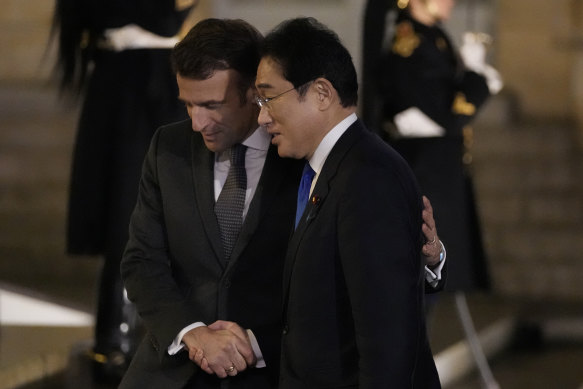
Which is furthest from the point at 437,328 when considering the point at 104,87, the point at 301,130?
the point at 301,130

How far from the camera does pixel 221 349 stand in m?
2.71

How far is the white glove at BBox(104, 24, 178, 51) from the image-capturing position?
4.48 metres

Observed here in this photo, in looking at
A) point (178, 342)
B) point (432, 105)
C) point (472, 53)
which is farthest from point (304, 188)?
point (472, 53)

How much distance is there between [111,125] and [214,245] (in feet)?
5.88

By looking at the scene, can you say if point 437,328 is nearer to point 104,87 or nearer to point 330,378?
point 104,87

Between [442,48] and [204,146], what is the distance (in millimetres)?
2425

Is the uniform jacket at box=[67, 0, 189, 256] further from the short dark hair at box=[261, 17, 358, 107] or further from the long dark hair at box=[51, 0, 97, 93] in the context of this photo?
the short dark hair at box=[261, 17, 358, 107]

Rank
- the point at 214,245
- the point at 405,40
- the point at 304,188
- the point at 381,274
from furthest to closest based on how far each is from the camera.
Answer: the point at 405,40 → the point at 214,245 → the point at 304,188 → the point at 381,274

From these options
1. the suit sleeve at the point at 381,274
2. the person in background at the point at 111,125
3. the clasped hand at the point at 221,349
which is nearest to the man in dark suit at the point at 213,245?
the clasped hand at the point at 221,349

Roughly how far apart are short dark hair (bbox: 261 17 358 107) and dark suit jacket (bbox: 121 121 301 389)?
0.40 metres

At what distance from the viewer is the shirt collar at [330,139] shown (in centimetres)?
250

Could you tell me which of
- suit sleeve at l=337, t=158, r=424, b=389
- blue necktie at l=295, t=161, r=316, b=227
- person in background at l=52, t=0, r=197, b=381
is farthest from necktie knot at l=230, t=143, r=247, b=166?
person in background at l=52, t=0, r=197, b=381

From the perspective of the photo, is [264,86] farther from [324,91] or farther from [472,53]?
[472,53]

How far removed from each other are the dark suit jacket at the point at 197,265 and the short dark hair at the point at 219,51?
0.21m
